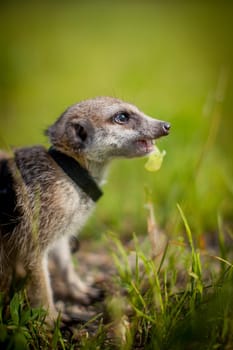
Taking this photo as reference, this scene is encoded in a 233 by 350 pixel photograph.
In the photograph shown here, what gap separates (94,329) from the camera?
10.8 ft

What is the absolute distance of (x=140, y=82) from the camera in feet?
30.3

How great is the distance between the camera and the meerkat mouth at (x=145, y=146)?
364 cm

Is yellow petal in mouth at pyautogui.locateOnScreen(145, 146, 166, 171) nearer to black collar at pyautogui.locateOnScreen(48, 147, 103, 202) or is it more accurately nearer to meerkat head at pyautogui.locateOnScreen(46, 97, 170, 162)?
meerkat head at pyautogui.locateOnScreen(46, 97, 170, 162)

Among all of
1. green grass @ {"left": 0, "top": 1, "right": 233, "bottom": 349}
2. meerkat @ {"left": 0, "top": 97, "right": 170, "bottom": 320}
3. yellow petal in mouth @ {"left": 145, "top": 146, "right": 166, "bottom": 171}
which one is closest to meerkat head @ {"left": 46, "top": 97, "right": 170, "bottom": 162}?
meerkat @ {"left": 0, "top": 97, "right": 170, "bottom": 320}

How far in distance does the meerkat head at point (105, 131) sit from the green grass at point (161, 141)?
38cm

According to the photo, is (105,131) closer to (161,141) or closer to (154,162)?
(154,162)

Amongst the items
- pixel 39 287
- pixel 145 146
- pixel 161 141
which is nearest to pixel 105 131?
pixel 145 146

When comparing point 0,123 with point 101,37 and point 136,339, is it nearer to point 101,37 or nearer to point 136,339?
point 136,339

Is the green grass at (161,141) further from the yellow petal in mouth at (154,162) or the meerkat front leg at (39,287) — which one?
the meerkat front leg at (39,287)

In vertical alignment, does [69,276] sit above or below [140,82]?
below

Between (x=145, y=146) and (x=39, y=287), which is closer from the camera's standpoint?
(x=39, y=287)

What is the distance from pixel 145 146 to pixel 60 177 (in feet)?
1.92

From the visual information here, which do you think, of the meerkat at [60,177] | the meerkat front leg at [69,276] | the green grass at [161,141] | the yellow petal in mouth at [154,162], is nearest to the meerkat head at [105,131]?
the meerkat at [60,177]

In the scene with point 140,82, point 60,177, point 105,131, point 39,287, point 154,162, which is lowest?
point 39,287
